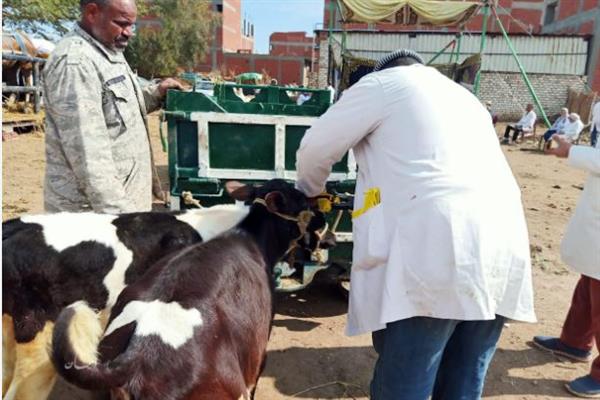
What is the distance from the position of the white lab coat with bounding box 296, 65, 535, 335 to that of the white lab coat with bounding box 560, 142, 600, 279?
1524 millimetres

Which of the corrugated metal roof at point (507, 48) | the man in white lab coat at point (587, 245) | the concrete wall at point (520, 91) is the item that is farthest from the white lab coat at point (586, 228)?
the concrete wall at point (520, 91)

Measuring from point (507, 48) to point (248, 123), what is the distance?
1029 inches

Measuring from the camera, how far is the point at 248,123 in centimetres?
383

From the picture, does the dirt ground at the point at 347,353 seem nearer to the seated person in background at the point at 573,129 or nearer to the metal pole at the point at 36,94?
the metal pole at the point at 36,94

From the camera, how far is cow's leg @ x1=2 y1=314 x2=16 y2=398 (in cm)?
231

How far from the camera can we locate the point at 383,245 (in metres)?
1.89

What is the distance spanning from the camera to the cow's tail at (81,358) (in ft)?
5.10

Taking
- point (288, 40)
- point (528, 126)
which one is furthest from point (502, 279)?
point (288, 40)

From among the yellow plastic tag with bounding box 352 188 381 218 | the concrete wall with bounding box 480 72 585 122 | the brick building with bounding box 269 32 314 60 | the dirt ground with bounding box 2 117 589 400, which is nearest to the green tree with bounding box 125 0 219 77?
the brick building with bounding box 269 32 314 60

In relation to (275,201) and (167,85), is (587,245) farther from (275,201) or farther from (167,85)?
(167,85)

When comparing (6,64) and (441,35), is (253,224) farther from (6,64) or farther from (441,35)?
(441,35)

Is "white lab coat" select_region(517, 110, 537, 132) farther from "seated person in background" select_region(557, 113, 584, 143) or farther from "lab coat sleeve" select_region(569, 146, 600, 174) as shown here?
"lab coat sleeve" select_region(569, 146, 600, 174)

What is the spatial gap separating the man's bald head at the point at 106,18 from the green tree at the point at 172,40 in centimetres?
3565

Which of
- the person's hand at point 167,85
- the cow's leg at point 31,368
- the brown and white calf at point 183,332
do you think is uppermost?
the person's hand at point 167,85
